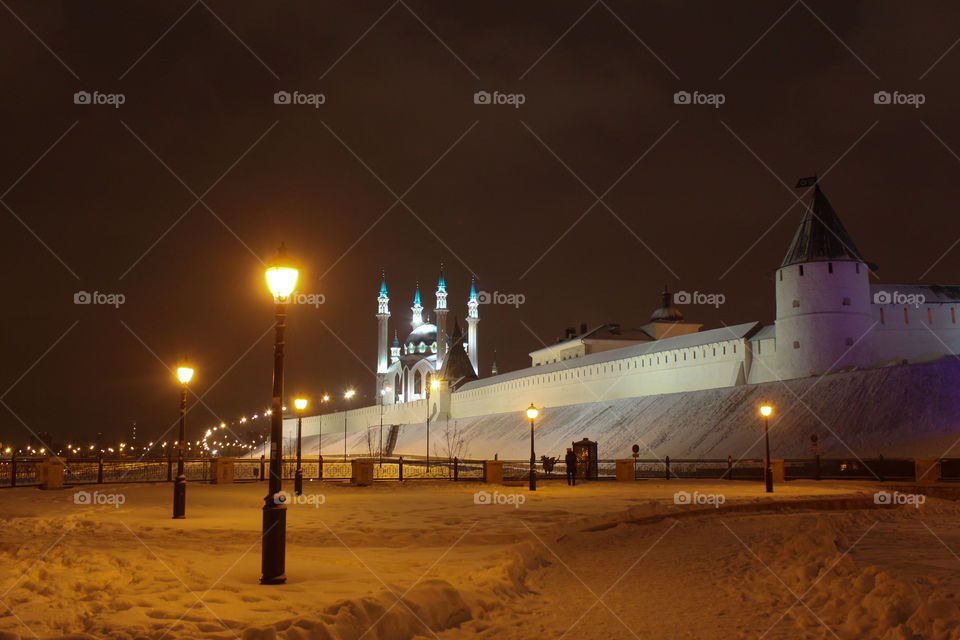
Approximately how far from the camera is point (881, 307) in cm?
4644

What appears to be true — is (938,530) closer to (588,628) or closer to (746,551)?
(746,551)

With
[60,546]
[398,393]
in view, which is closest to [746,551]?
[60,546]

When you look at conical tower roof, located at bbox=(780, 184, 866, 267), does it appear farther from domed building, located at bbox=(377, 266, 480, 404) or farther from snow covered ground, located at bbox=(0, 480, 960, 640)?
domed building, located at bbox=(377, 266, 480, 404)

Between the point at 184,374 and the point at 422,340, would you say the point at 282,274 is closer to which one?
the point at 184,374

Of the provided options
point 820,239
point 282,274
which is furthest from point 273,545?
point 820,239

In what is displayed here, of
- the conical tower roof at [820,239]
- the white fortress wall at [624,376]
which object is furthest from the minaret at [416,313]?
the conical tower roof at [820,239]

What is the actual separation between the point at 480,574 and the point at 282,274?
360cm

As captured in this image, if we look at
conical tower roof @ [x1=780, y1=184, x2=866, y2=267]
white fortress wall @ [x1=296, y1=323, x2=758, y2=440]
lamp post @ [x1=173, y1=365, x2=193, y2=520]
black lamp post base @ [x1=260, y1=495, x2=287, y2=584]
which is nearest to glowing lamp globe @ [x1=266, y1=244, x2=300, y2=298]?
black lamp post base @ [x1=260, y1=495, x2=287, y2=584]

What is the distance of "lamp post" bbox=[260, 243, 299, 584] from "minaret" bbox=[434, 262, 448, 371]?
96592 millimetres

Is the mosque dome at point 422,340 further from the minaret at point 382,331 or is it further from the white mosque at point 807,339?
the white mosque at point 807,339

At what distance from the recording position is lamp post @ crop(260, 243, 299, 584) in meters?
7.38

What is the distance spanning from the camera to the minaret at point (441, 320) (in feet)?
352

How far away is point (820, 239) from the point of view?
4606 cm

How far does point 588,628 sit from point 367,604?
1833mm
